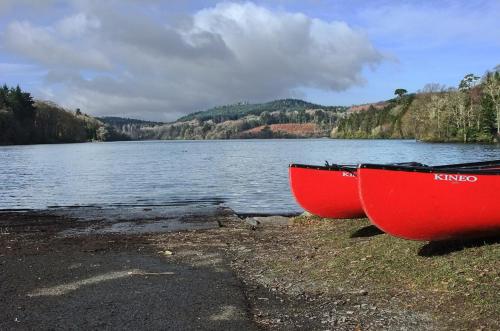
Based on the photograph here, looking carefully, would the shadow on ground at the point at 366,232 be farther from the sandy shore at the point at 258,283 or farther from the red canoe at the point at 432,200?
the red canoe at the point at 432,200

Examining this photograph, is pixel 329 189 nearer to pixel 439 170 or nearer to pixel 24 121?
pixel 439 170

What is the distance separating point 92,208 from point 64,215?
2846 mm

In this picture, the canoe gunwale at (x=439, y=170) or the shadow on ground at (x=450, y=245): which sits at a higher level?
the canoe gunwale at (x=439, y=170)

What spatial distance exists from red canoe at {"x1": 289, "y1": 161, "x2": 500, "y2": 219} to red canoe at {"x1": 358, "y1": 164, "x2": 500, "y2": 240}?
3738 mm

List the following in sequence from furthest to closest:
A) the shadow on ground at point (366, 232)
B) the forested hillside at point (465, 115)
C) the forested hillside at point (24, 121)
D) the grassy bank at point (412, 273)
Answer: the forested hillside at point (24, 121) < the forested hillside at point (465, 115) < the shadow on ground at point (366, 232) < the grassy bank at point (412, 273)

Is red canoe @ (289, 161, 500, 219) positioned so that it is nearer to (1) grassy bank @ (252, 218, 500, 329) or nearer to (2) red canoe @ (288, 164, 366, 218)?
(2) red canoe @ (288, 164, 366, 218)

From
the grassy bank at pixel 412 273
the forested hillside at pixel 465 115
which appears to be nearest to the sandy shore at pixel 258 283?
the grassy bank at pixel 412 273

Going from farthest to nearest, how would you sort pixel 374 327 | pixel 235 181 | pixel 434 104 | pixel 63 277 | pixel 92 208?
1. pixel 434 104
2. pixel 235 181
3. pixel 92 208
4. pixel 63 277
5. pixel 374 327

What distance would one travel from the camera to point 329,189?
1362 centimetres

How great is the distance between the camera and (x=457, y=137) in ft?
369

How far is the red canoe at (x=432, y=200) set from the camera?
852 centimetres

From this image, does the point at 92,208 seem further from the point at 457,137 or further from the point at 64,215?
the point at 457,137

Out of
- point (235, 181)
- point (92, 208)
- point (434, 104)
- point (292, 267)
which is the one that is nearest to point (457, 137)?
point (434, 104)

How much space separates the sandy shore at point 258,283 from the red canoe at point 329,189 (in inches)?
26.7
